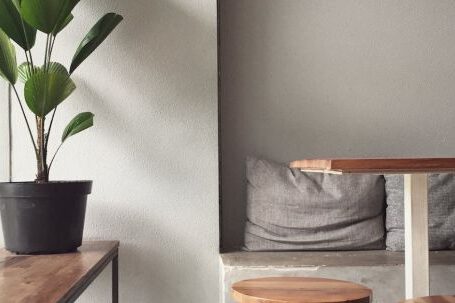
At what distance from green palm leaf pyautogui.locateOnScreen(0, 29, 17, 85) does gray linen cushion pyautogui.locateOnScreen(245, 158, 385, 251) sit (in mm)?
1225

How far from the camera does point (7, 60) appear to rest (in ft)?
7.86

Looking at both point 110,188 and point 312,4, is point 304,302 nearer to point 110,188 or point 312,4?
point 110,188

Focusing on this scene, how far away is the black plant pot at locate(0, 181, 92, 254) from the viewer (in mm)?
2406

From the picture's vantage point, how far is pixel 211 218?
2912 millimetres

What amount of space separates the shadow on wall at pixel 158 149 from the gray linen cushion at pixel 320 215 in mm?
271

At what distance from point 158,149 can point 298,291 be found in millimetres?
1180

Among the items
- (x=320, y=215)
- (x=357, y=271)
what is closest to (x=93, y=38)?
(x=320, y=215)

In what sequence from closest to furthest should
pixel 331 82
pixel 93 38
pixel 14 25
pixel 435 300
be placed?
pixel 435 300 → pixel 14 25 → pixel 93 38 → pixel 331 82

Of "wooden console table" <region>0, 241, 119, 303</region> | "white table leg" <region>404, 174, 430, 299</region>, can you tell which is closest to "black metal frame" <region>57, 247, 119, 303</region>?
"wooden console table" <region>0, 241, 119, 303</region>

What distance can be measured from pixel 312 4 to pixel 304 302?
1892mm

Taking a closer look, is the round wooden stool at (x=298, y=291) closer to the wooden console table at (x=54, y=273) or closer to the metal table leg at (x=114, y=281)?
A: the wooden console table at (x=54, y=273)

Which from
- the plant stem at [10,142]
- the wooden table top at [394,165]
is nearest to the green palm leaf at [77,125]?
the plant stem at [10,142]

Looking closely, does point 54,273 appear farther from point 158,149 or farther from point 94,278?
point 158,149

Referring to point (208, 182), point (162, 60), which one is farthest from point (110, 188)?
point (162, 60)
